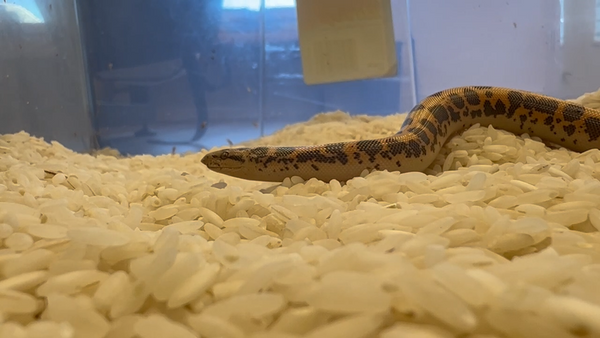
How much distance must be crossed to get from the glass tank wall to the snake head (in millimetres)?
1406

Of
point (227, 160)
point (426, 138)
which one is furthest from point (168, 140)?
point (426, 138)

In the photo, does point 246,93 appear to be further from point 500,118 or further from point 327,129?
point 500,118

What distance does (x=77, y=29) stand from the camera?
9.01 feet

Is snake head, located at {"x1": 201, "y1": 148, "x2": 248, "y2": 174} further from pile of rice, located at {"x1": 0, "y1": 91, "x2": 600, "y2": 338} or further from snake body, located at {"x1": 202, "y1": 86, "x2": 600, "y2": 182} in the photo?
pile of rice, located at {"x1": 0, "y1": 91, "x2": 600, "y2": 338}

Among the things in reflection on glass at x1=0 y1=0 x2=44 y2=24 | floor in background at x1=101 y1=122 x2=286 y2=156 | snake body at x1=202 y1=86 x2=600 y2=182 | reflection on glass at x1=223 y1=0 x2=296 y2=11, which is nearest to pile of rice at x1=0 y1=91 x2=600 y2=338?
snake body at x1=202 y1=86 x2=600 y2=182

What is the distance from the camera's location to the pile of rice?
0.40 meters

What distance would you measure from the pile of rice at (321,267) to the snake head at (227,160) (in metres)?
0.45

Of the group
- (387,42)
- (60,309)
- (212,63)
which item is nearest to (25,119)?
(212,63)

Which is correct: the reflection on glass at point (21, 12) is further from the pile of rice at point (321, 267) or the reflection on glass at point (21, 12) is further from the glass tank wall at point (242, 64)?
the pile of rice at point (321, 267)

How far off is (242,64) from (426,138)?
6.32 ft

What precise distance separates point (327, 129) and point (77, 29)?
1.86 meters

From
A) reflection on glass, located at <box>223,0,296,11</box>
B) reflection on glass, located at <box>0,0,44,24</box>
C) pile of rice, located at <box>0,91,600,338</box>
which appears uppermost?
reflection on glass, located at <box>223,0,296,11</box>

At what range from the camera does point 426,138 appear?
1441 mm

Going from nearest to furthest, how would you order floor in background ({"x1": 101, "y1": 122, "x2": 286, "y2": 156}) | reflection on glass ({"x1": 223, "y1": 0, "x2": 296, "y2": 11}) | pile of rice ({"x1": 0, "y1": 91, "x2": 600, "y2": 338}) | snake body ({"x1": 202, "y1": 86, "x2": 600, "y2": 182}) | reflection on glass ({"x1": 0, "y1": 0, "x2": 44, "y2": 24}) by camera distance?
pile of rice ({"x1": 0, "y1": 91, "x2": 600, "y2": 338}) < snake body ({"x1": 202, "y1": 86, "x2": 600, "y2": 182}) < reflection on glass ({"x1": 0, "y1": 0, "x2": 44, "y2": 24}) < floor in background ({"x1": 101, "y1": 122, "x2": 286, "y2": 156}) < reflection on glass ({"x1": 223, "y1": 0, "x2": 296, "y2": 11})
